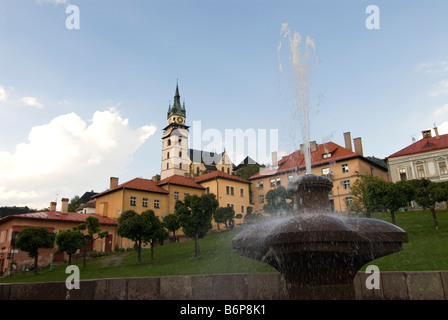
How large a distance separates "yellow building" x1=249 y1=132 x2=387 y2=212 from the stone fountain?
33.8m

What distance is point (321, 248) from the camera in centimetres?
517

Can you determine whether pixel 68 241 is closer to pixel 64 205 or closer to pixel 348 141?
pixel 64 205

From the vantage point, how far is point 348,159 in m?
44.2

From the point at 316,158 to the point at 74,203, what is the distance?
191ft

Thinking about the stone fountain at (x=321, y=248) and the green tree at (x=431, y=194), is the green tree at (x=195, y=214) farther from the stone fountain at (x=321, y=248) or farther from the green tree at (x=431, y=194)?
the stone fountain at (x=321, y=248)

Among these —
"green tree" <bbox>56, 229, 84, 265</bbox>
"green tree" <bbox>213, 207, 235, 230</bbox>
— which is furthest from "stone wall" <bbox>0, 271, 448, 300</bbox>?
"green tree" <bbox>213, 207, 235, 230</bbox>

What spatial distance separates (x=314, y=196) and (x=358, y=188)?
29.8 m

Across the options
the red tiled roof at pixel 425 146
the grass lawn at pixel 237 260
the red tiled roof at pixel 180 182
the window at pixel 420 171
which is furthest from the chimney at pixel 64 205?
the window at pixel 420 171

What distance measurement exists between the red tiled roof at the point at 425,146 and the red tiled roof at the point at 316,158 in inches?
290

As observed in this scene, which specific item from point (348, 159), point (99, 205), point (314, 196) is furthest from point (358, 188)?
point (99, 205)

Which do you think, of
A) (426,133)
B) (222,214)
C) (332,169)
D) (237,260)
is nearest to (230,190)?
(222,214)

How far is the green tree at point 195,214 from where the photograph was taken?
1051 inches

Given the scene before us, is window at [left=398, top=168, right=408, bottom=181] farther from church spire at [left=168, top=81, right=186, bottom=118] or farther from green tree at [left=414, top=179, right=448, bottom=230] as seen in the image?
church spire at [left=168, top=81, right=186, bottom=118]
